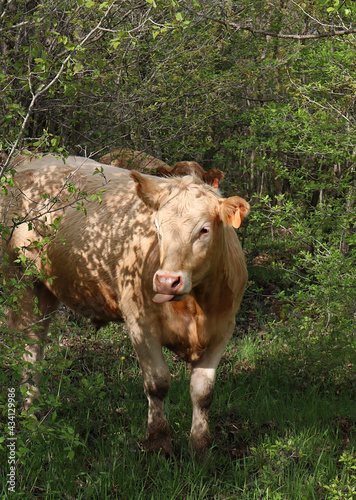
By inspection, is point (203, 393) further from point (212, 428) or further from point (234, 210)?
point (234, 210)

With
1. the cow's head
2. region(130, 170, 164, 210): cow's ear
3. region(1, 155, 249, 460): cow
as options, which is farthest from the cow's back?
the cow's head

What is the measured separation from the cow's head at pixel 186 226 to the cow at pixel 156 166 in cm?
41

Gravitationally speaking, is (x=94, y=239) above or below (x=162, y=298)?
below

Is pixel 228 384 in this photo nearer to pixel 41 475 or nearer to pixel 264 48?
pixel 41 475

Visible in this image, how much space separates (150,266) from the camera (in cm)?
413

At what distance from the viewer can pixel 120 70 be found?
6258 millimetres

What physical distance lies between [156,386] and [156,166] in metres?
3.43

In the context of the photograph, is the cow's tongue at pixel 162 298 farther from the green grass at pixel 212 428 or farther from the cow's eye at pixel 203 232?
the green grass at pixel 212 428

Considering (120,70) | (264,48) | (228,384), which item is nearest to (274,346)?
(228,384)

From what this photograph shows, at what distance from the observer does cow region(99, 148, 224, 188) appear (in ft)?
15.0

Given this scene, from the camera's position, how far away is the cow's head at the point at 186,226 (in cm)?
340

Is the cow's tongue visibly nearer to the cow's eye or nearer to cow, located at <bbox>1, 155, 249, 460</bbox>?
cow, located at <bbox>1, 155, 249, 460</bbox>

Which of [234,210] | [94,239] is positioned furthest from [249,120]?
[234,210]

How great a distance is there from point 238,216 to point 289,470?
1.87m
